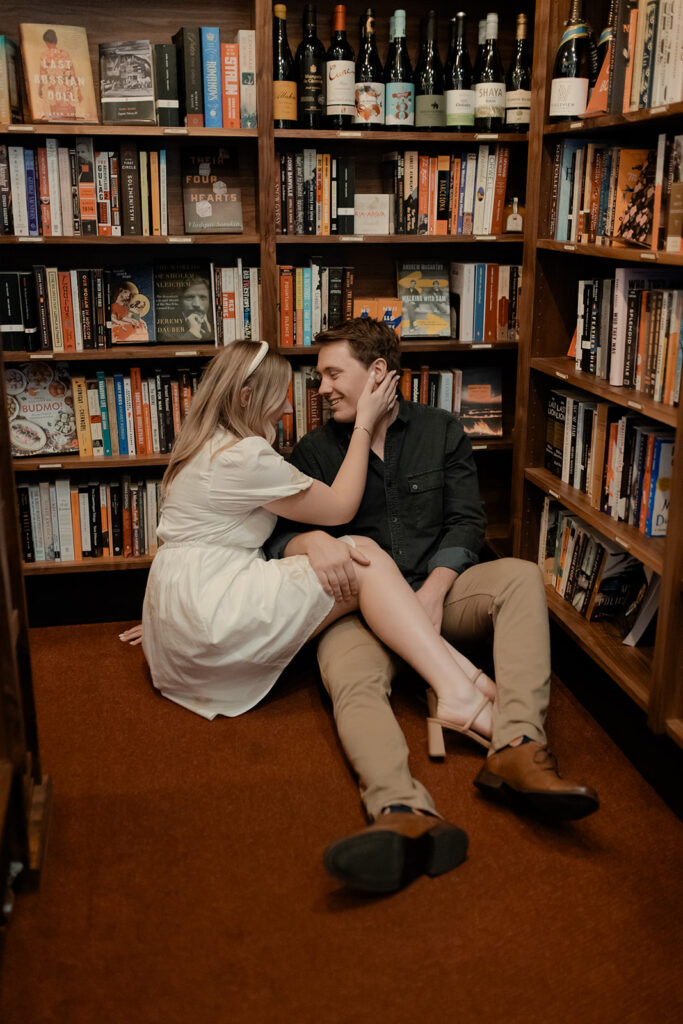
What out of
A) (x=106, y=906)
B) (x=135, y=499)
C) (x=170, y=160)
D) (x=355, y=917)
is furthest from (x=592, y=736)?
(x=170, y=160)

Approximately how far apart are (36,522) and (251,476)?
1.02 meters

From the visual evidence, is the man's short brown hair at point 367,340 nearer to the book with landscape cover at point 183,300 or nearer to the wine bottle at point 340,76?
the book with landscape cover at point 183,300

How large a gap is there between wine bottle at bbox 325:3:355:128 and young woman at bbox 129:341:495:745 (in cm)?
89

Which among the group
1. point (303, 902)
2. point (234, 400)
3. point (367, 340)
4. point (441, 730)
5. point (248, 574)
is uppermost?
point (367, 340)

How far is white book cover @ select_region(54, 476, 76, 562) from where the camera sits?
3117mm

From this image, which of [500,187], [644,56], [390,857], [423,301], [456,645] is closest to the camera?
[390,857]

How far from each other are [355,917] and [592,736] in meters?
0.94

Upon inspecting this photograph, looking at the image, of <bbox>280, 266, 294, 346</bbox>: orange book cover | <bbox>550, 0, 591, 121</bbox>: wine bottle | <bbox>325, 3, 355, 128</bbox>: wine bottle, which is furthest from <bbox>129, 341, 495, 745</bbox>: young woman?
<bbox>550, 0, 591, 121</bbox>: wine bottle

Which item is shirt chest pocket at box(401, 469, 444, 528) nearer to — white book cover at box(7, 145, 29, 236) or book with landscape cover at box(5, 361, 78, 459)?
book with landscape cover at box(5, 361, 78, 459)

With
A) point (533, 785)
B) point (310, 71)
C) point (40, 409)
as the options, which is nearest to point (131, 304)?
point (40, 409)

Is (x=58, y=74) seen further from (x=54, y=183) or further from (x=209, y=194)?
(x=209, y=194)

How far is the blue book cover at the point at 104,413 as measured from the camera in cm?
309

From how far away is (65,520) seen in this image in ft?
10.3

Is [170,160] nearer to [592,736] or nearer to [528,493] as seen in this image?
[528,493]
